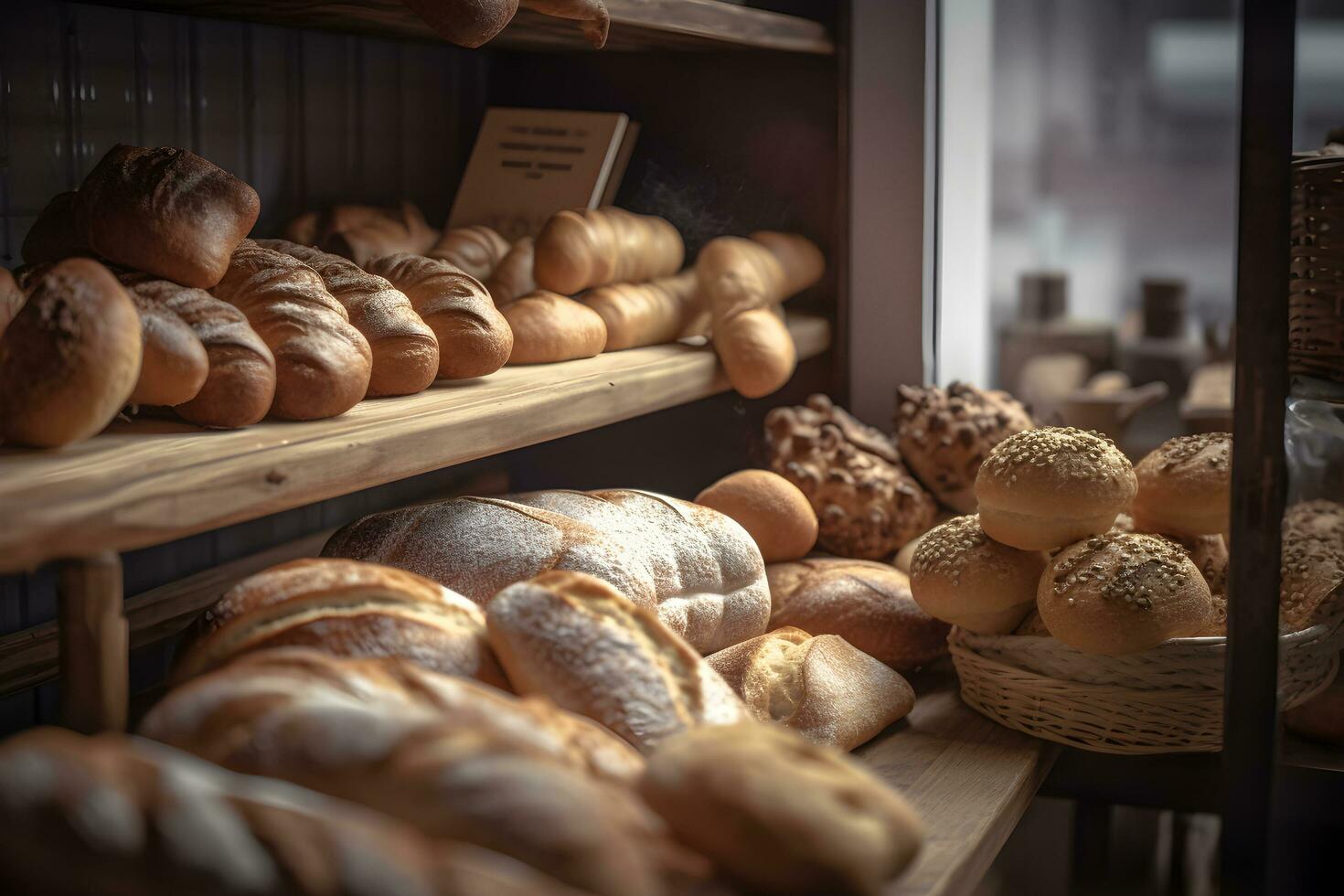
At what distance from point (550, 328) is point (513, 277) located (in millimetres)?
151

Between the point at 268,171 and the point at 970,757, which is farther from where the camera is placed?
the point at 268,171

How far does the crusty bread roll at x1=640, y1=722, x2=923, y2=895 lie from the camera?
0.77 m

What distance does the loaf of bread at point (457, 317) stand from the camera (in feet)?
4.33

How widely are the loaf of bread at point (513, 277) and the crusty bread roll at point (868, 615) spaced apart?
1.78ft

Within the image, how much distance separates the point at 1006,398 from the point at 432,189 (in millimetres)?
1047

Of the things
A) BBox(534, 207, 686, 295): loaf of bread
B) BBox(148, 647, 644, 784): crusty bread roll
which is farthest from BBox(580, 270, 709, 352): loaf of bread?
BBox(148, 647, 644, 784): crusty bread roll

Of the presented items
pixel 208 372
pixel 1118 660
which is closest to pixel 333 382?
pixel 208 372

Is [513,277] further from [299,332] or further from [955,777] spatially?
[955,777]

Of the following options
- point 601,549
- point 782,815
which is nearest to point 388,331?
point 601,549

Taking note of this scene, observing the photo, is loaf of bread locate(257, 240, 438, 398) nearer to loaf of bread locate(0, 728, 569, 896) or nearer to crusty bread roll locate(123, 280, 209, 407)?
crusty bread roll locate(123, 280, 209, 407)

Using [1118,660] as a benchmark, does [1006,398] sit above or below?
above

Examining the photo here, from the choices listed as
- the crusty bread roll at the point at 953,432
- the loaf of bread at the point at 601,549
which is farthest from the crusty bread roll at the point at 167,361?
the crusty bread roll at the point at 953,432

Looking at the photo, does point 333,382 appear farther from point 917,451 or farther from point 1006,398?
point 1006,398

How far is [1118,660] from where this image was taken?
134cm
